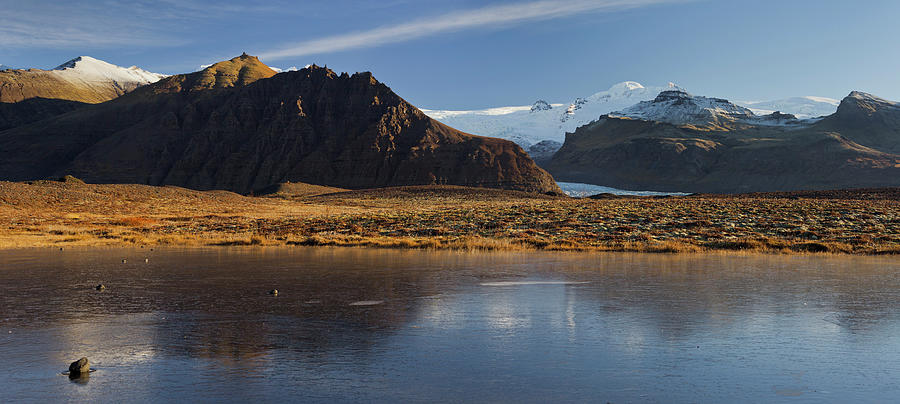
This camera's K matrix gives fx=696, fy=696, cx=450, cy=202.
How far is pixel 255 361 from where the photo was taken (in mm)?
8336

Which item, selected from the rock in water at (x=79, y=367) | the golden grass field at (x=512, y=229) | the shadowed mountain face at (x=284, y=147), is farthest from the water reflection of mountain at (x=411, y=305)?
the shadowed mountain face at (x=284, y=147)

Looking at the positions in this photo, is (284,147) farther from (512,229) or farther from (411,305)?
(411,305)

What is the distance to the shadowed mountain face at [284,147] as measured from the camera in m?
173

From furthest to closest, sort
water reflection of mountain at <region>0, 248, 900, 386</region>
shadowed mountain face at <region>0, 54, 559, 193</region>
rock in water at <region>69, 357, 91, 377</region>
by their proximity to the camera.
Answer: shadowed mountain face at <region>0, 54, 559, 193</region> < water reflection of mountain at <region>0, 248, 900, 386</region> < rock in water at <region>69, 357, 91, 377</region>

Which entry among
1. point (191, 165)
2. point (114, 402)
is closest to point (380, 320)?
point (114, 402)

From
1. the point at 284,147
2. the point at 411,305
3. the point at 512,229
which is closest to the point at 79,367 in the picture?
the point at 411,305

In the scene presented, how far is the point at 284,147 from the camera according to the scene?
596 ft

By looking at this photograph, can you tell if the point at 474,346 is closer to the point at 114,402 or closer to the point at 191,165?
the point at 114,402

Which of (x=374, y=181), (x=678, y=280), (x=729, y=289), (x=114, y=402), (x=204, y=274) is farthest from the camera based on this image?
(x=374, y=181)

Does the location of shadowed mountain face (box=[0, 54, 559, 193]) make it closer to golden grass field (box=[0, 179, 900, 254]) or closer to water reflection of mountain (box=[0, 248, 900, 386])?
golden grass field (box=[0, 179, 900, 254])

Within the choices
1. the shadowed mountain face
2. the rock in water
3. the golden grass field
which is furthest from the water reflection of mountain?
the shadowed mountain face

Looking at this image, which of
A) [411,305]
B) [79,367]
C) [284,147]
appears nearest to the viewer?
[79,367]

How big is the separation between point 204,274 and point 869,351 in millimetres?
14634

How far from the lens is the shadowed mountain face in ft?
568
